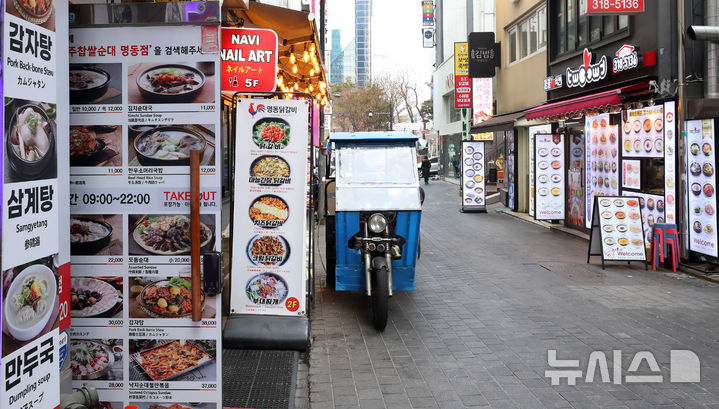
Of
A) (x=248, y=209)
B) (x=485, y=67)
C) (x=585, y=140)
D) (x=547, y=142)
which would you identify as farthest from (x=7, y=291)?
(x=485, y=67)

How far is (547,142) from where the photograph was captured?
17547mm

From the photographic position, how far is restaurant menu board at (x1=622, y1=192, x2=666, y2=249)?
1186 centimetres

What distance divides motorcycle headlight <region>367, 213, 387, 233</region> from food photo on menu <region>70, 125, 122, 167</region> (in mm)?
4557

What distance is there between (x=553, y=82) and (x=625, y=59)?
4.62 meters

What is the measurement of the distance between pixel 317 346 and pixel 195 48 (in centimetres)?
405

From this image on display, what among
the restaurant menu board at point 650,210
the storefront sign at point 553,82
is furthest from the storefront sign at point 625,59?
the storefront sign at point 553,82

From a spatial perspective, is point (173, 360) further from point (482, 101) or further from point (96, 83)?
point (482, 101)

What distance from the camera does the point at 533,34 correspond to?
21641 mm

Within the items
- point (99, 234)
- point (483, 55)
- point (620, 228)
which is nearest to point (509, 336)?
point (99, 234)

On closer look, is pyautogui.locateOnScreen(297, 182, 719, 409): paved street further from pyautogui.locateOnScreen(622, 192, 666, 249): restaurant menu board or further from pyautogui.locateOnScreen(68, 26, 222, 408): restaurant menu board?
pyautogui.locateOnScreen(68, 26, 222, 408): restaurant menu board

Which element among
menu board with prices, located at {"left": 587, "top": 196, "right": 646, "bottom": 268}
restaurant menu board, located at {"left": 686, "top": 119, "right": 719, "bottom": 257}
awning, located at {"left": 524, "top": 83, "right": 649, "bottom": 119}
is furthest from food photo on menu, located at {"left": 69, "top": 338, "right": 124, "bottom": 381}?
awning, located at {"left": 524, "top": 83, "right": 649, "bottom": 119}

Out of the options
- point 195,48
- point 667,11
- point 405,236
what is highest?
point 667,11

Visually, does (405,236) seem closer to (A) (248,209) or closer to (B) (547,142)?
(A) (248,209)

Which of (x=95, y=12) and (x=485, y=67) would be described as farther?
(x=485, y=67)
